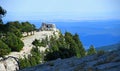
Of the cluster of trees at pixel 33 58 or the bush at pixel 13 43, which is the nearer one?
the cluster of trees at pixel 33 58

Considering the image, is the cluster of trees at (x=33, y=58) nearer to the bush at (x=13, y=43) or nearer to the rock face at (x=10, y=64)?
the bush at (x=13, y=43)

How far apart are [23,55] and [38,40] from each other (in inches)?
720

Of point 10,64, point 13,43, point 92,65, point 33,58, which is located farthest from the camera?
point 13,43

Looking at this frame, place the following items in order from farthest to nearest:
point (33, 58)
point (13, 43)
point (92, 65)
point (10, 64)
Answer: point (13, 43), point (33, 58), point (10, 64), point (92, 65)

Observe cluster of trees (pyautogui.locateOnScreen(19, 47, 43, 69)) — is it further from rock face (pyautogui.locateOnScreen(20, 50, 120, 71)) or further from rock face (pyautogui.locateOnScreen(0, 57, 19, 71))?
rock face (pyautogui.locateOnScreen(20, 50, 120, 71))

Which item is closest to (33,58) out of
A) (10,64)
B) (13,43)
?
(13,43)

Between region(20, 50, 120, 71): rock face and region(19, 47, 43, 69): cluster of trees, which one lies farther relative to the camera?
region(19, 47, 43, 69): cluster of trees

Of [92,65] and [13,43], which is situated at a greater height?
[92,65]

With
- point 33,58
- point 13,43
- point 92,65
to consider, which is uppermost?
point 92,65

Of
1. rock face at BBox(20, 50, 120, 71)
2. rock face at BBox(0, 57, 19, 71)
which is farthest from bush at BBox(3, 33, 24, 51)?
rock face at BBox(20, 50, 120, 71)

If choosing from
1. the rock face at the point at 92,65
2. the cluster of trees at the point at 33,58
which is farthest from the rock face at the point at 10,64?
the cluster of trees at the point at 33,58

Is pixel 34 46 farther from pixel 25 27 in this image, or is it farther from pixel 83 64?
Result: pixel 83 64

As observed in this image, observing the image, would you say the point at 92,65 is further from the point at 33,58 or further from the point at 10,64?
the point at 33,58

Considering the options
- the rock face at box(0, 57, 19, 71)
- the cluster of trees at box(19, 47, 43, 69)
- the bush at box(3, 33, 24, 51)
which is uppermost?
the rock face at box(0, 57, 19, 71)
